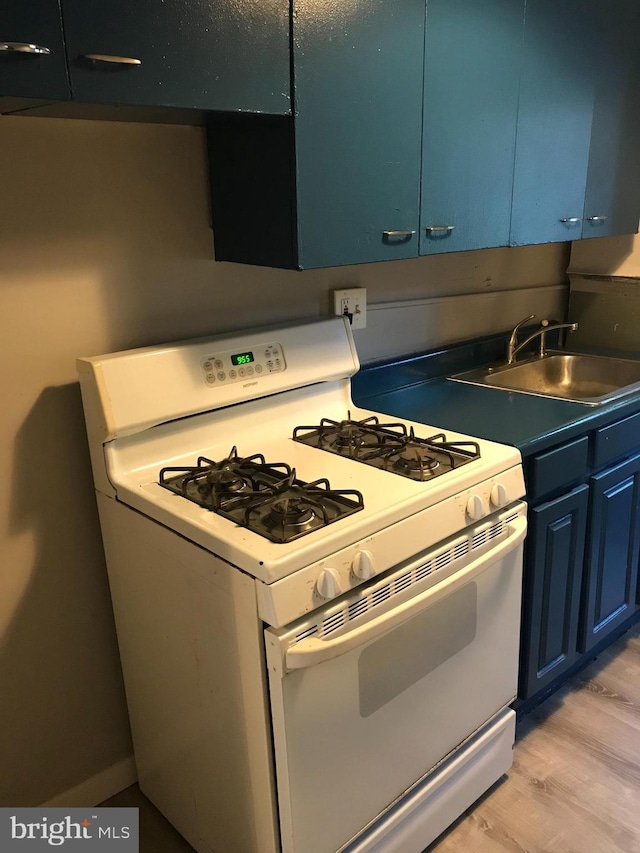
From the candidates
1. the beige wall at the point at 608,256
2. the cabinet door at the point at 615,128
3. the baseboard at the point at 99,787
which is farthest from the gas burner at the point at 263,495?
the beige wall at the point at 608,256

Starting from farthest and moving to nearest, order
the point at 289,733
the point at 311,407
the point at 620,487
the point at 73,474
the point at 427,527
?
1. the point at 620,487
2. the point at 311,407
3. the point at 73,474
4. the point at 427,527
5. the point at 289,733

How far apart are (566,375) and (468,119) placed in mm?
1132

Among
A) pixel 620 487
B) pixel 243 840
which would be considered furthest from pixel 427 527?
pixel 620 487

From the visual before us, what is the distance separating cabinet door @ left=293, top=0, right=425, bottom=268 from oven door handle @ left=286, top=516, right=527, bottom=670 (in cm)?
68

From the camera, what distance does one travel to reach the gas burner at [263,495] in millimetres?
1219

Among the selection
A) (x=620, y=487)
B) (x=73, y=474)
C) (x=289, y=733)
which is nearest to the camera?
(x=289, y=733)

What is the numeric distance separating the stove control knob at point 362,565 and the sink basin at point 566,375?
3.75 ft

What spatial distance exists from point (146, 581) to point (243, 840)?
55cm

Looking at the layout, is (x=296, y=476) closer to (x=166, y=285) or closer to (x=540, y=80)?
(x=166, y=285)

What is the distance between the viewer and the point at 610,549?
2.02 m

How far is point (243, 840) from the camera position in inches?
54.7

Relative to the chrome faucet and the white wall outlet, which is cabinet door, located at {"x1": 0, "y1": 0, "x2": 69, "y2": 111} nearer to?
the white wall outlet

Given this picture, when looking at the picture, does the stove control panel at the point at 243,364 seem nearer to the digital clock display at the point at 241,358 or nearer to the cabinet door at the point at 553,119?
the digital clock display at the point at 241,358

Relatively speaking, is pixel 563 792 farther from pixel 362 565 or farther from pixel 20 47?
pixel 20 47
